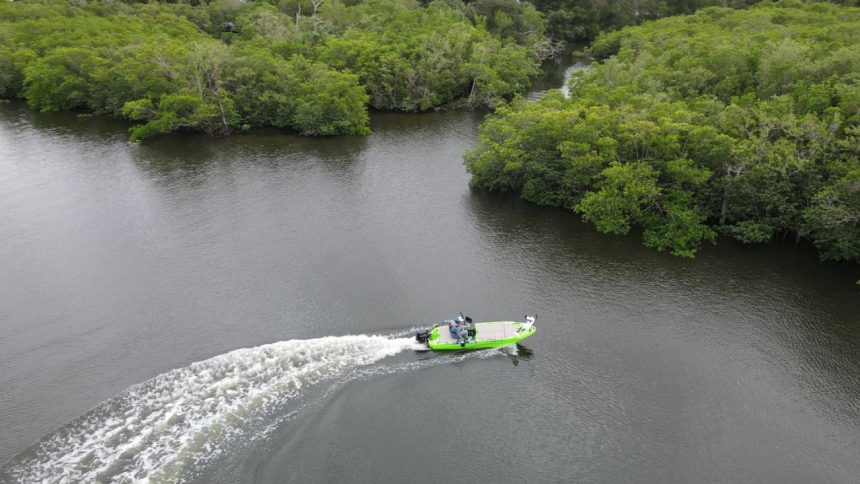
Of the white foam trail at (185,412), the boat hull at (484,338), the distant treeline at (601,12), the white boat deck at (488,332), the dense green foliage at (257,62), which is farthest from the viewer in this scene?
the distant treeline at (601,12)

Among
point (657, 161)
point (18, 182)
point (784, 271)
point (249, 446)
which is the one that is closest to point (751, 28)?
point (657, 161)

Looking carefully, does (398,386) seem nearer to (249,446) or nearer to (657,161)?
(249,446)

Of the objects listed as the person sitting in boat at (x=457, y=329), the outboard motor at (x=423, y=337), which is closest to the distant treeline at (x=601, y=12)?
the person sitting in boat at (x=457, y=329)

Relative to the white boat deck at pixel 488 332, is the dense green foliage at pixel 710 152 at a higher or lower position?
higher

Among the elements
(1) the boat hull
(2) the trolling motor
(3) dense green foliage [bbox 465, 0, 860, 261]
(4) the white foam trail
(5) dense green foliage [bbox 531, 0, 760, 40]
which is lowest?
(4) the white foam trail

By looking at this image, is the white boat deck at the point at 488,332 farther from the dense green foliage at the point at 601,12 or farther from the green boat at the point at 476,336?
the dense green foliage at the point at 601,12

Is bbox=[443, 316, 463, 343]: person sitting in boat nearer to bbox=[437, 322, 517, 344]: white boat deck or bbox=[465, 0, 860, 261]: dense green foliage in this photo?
bbox=[437, 322, 517, 344]: white boat deck

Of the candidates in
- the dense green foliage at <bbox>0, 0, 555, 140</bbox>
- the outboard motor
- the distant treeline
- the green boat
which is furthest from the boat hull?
the distant treeline
